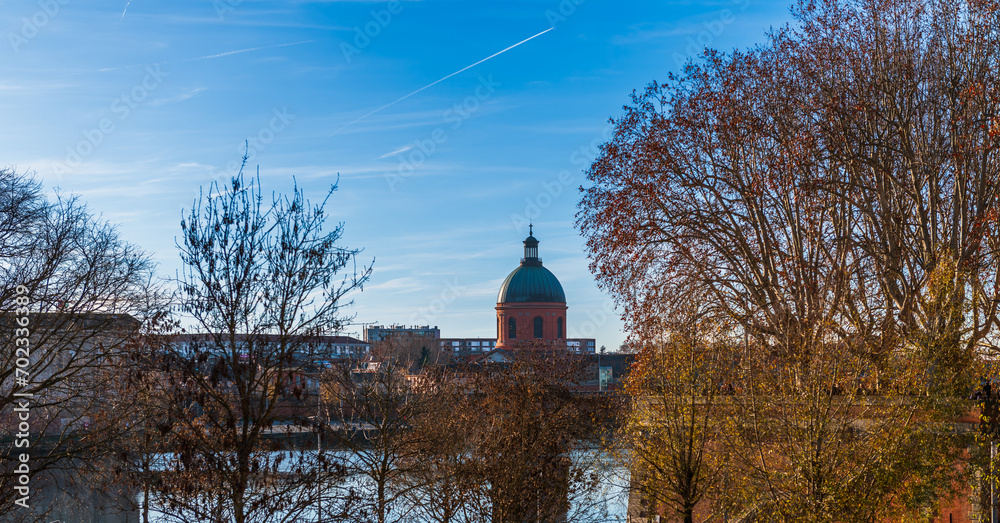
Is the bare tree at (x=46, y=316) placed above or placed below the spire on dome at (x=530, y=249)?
below

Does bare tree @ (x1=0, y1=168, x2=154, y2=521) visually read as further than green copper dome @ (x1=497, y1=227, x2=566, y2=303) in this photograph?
No

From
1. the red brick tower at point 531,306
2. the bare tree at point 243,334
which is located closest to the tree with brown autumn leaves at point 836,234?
the bare tree at point 243,334

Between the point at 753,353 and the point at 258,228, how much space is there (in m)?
11.6

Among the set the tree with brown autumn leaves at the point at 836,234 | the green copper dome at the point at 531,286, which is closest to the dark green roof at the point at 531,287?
the green copper dome at the point at 531,286

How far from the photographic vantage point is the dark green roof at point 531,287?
9494 centimetres

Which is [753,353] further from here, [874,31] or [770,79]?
[874,31]

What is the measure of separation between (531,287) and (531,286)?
12 centimetres

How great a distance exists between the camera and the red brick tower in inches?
3706

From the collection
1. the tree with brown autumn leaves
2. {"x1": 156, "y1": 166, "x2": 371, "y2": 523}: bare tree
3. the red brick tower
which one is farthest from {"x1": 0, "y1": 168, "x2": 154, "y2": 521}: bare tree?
the red brick tower

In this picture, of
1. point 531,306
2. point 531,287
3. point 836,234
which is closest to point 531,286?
point 531,287

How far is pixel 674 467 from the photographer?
17234mm

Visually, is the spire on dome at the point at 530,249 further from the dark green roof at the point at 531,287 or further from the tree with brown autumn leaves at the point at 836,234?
the tree with brown autumn leaves at the point at 836,234

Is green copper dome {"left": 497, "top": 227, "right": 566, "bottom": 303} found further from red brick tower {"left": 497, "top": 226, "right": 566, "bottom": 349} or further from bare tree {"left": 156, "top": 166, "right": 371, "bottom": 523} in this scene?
bare tree {"left": 156, "top": 166, "right": 371, "bottom": 523}

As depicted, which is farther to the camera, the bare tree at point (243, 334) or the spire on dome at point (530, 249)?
A: the spire on dome at point (530, 249)
